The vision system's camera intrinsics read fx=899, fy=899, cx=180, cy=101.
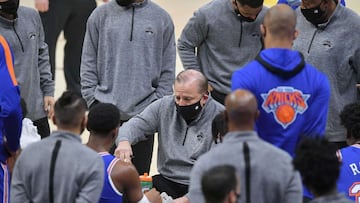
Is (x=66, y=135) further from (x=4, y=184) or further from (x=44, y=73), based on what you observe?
(x=44, y=73)

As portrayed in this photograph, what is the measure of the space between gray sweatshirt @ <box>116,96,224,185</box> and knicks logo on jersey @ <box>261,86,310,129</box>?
48.9 inches

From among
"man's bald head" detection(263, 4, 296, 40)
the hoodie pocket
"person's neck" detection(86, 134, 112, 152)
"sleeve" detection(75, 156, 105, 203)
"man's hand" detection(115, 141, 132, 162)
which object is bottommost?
the hoodie pocket

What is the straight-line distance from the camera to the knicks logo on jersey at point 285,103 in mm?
4633

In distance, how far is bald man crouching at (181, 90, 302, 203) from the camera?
4.06 meters

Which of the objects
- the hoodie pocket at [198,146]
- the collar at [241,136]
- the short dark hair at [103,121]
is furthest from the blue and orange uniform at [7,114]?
the collar at [241,136]

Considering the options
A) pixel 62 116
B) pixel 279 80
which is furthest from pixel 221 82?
pixel 62 116

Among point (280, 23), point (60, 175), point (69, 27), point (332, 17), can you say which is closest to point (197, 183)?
point (60, 175)

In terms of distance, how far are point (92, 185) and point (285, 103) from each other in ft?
3.63

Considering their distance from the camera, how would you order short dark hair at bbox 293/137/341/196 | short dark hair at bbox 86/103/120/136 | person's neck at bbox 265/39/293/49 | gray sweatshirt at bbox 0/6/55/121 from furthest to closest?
1. gray sweatshirt at bbox 0/6/55/121
2. short dark hair at bbox 86/103/120/136
3. person's neck at bbox 265/39/293/49
4. short dark hair at bbox 293/137/341/196

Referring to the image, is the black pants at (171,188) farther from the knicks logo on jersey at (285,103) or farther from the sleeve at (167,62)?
the knicks logo on jersey at (285,103)

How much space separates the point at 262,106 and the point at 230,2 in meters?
2.06

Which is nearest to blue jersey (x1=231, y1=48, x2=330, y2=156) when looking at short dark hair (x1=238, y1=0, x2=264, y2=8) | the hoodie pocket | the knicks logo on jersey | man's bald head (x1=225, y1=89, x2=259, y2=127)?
the knicks logo on jersey

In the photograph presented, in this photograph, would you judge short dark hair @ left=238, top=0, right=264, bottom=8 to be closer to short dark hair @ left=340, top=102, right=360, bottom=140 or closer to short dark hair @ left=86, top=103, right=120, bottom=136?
short dark hair @ left=340, top=102, right=360, bottom=140

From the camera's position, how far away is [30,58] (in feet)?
21.1
